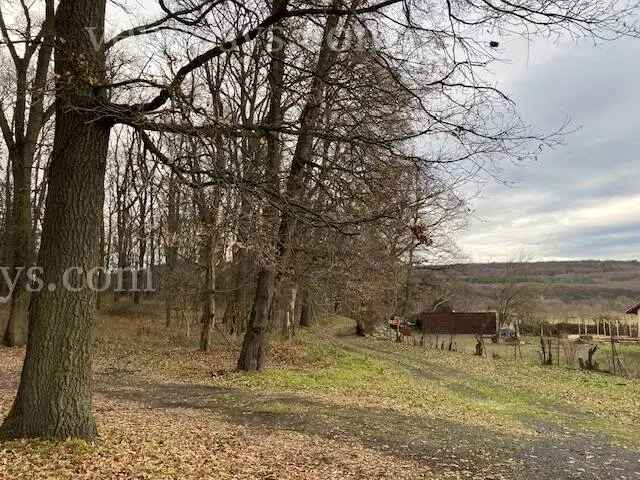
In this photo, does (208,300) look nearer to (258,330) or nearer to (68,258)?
(258,330)

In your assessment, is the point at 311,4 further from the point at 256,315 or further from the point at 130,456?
the point at 256,315

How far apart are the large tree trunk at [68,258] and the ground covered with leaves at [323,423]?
0.31m

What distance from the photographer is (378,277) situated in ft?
63.1

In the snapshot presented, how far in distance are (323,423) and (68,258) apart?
461cm

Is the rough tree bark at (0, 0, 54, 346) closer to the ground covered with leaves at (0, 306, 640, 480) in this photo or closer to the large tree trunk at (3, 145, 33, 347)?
the large tree trunk at (3, 145, 33, 347)

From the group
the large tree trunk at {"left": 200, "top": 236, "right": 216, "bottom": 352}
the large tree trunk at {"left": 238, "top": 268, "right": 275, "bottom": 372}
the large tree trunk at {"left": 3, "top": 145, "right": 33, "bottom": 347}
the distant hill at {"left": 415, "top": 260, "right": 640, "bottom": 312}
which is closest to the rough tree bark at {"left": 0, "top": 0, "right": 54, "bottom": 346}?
the large tree trunk at {"left": 3, "top": 145, "right": 33, "bottom": 347}

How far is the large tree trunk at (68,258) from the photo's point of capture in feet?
18.7

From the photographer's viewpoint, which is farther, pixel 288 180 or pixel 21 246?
pixel 21 246

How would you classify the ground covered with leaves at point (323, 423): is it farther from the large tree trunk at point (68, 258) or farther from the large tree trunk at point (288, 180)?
the large tree trunk at point (288, 180)

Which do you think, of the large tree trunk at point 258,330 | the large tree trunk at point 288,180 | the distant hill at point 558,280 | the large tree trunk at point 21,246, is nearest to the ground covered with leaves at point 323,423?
the large tree trunk at point 258,330

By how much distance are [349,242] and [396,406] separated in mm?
5149

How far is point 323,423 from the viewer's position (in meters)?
8.68

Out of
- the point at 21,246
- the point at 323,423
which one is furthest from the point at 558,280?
the point at 323,423

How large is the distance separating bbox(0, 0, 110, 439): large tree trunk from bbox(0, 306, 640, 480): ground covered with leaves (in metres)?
0.31
